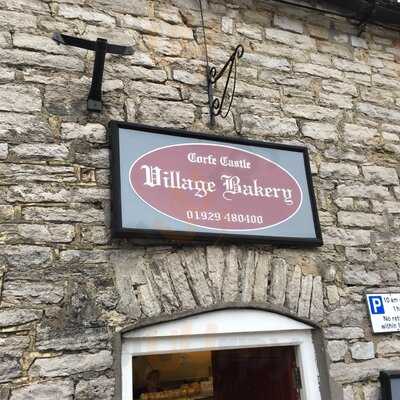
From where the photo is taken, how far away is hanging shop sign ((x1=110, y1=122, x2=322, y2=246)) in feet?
9.30

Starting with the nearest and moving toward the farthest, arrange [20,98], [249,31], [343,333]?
[20,98]
[343,333]
[249,31]

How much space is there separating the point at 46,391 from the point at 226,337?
104cm

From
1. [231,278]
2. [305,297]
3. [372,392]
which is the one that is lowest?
[372,392]

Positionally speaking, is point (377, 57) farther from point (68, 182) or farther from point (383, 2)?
point (68, 182)

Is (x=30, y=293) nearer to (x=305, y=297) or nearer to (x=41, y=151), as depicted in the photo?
(x=41, y=151)

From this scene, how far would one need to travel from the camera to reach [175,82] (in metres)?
3.34

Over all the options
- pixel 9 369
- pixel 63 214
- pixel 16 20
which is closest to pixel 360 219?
pixel 63 214

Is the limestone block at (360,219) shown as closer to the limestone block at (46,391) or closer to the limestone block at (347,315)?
the limestone block at (347,315)

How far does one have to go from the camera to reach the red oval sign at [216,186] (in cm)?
292

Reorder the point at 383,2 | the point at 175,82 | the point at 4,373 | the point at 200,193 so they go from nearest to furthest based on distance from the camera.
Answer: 1. the point at 4,373
2. the point at 200,193
3. the point at 175,82
4. the point at 383,2

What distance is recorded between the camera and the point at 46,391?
2.37 meters

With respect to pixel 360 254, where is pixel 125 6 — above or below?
above

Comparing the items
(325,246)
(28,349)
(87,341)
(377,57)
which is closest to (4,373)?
(28,349)

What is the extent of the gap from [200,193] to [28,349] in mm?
1289
